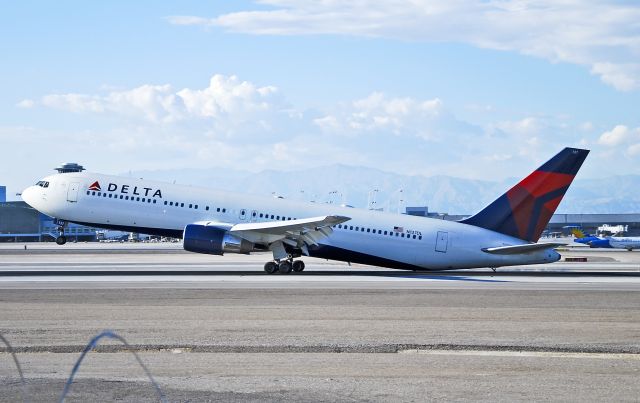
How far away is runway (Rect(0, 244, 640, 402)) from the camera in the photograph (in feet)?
56.5

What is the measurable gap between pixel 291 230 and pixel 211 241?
4098 mm

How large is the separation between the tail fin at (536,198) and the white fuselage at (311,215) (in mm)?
757

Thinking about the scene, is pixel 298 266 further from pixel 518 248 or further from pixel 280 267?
pixel 518 248

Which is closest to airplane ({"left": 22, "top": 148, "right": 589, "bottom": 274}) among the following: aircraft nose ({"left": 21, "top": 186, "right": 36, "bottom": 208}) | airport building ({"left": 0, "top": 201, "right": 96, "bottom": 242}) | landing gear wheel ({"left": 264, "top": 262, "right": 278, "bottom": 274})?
landing gear wheel ({"left": 264, "top": 262, "right": 278, "bottom": 274})

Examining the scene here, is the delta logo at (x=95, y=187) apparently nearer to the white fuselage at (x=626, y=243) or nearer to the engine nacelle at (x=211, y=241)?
the engine nacelle at (x=211, y=241)

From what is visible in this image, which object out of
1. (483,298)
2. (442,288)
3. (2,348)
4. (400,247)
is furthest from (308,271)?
(2,348)

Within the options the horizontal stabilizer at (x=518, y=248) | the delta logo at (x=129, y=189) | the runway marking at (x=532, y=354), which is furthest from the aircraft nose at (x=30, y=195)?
the runway marking at (x=532, y=354)

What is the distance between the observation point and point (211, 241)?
47375 millimetres

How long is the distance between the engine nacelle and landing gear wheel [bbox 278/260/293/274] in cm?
202

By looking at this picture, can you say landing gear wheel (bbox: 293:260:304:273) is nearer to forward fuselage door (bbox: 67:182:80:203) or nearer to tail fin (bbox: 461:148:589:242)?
A: tail fin (bbox: 461:148:589:242)

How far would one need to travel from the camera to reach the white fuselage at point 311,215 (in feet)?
162

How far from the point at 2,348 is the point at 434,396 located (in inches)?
420

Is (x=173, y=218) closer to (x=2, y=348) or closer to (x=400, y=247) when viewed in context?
(x=400, y=247)

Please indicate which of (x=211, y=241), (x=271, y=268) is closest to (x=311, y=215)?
(x=271, y=268)
